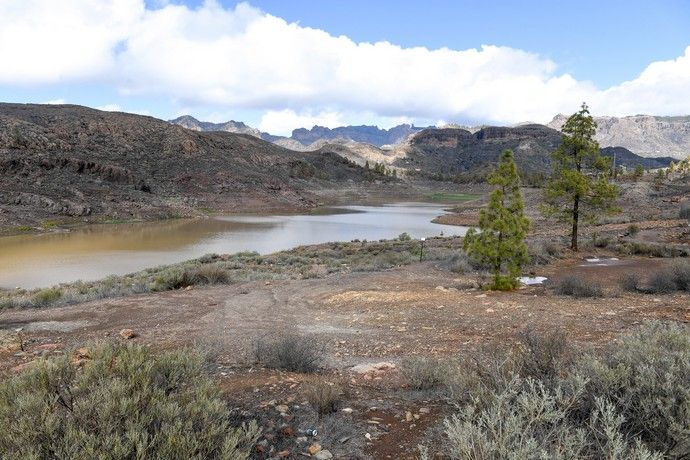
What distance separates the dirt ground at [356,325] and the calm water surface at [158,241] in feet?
45.9

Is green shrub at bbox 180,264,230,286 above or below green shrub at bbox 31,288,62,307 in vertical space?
above

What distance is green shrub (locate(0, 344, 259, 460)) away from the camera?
2.90 meters

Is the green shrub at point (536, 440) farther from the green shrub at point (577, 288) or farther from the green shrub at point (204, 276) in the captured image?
the green shrub at point (204, 276)

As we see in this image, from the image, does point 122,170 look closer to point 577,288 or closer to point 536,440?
point 577,288

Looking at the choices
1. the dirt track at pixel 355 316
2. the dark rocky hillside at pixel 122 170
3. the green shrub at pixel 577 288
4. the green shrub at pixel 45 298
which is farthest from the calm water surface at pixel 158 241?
the green shrub at pixel 577 288

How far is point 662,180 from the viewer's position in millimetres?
68062

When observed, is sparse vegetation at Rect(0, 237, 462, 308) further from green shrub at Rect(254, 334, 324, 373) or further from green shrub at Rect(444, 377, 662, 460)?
green shrub at Rect(444, 377, 662, 460)

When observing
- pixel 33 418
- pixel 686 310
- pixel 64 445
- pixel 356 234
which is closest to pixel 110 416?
pixel 64 445

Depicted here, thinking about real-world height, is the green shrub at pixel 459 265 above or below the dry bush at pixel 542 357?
below

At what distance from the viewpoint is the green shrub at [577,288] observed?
37.5 feet

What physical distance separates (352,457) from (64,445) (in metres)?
2.02

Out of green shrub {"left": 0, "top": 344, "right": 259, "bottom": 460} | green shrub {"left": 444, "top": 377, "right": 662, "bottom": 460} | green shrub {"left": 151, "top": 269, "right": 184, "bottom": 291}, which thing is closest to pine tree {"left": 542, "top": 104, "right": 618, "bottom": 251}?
green shrub {"left": 151, "top": 269, "right": 184, "bottom": 291}

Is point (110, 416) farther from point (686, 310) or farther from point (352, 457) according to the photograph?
point (686, 310)

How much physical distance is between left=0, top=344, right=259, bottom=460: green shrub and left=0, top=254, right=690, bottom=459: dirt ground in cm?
95
